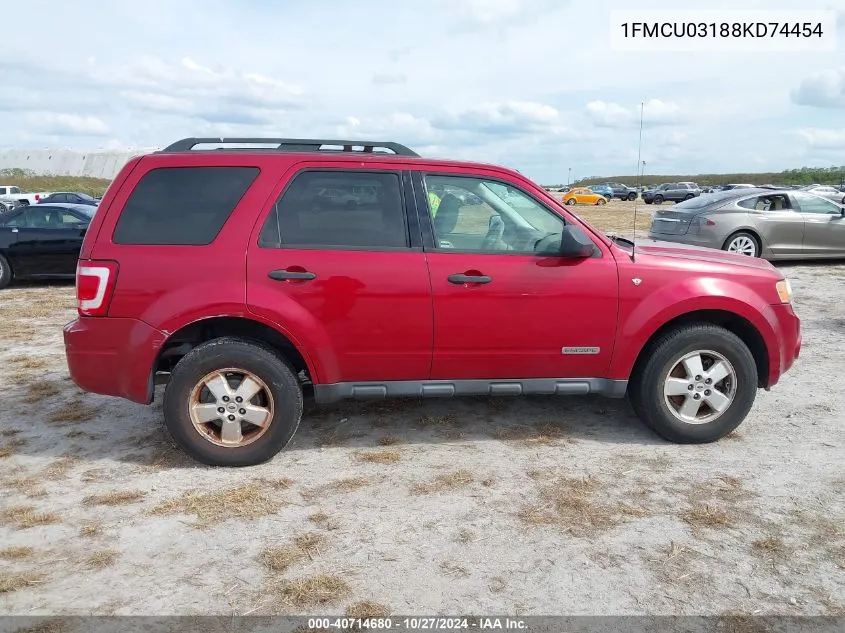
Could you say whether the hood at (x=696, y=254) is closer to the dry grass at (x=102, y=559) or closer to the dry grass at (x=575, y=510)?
the dry grass at (x=575, y=510)

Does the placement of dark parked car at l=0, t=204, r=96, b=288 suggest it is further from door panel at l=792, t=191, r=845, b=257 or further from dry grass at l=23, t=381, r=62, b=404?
door panel at l=792, t=191, r=845, b=257

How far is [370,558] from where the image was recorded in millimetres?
3154

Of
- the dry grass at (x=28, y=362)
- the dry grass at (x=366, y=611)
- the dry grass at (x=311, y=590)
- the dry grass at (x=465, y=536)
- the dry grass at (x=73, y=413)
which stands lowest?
the dry grass at (x=366, y=611)

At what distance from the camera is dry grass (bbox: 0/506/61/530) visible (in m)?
3.46

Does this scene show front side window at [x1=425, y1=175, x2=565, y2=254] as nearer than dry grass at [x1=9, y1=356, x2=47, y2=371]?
Yes

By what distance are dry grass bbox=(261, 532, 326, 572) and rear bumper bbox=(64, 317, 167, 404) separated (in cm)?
147

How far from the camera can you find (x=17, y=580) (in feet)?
9.70

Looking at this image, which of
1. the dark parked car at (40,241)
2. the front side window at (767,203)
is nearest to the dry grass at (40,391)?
the dark parked car at (40,241)

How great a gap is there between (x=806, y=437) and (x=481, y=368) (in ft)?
7.59

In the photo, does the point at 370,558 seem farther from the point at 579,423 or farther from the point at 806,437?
the point at 806,437

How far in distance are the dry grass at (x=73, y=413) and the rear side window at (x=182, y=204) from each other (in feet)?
5.72

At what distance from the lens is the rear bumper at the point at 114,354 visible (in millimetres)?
4000

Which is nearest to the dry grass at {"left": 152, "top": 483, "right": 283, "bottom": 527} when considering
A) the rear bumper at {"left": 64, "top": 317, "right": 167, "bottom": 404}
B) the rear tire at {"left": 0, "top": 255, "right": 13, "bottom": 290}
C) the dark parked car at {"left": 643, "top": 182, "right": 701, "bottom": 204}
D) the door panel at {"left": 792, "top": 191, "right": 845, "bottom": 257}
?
the rear bumper at {"left": 64, "top": 317, "right": 167, "bottom": 404}

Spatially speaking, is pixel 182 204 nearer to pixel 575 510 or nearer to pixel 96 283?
pixel 96 283
